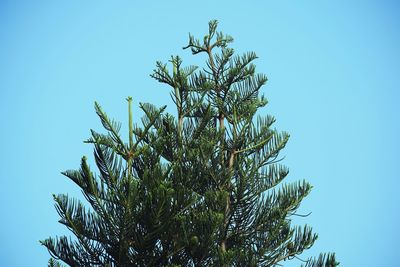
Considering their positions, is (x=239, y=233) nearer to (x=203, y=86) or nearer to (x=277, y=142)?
(x=277, y=142)

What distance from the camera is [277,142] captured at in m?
5.99

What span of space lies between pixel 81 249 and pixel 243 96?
3.18m

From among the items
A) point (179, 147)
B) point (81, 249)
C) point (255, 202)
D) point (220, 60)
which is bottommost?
point (81, 249)

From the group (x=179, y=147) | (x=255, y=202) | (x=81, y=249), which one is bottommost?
(x=81, y=249)

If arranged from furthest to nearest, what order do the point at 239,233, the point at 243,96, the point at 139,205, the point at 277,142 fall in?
the point at 243,96 → the point at 277,142 → the point at 239,233 → the point at 139,205

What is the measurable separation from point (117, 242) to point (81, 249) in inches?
14.8

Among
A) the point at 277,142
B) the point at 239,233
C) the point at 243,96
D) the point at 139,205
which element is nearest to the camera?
the point at 139,205

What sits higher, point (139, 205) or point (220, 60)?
point (220, 60)

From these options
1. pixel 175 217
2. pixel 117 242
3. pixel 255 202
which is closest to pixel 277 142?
pixel 255 202

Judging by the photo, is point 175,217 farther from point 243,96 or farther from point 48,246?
point 243,96

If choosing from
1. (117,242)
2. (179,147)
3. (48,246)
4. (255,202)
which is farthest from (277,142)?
(48,246)

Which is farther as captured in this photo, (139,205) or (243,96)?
(243,96)

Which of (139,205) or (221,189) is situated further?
(221,189)

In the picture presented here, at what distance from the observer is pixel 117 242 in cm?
468
